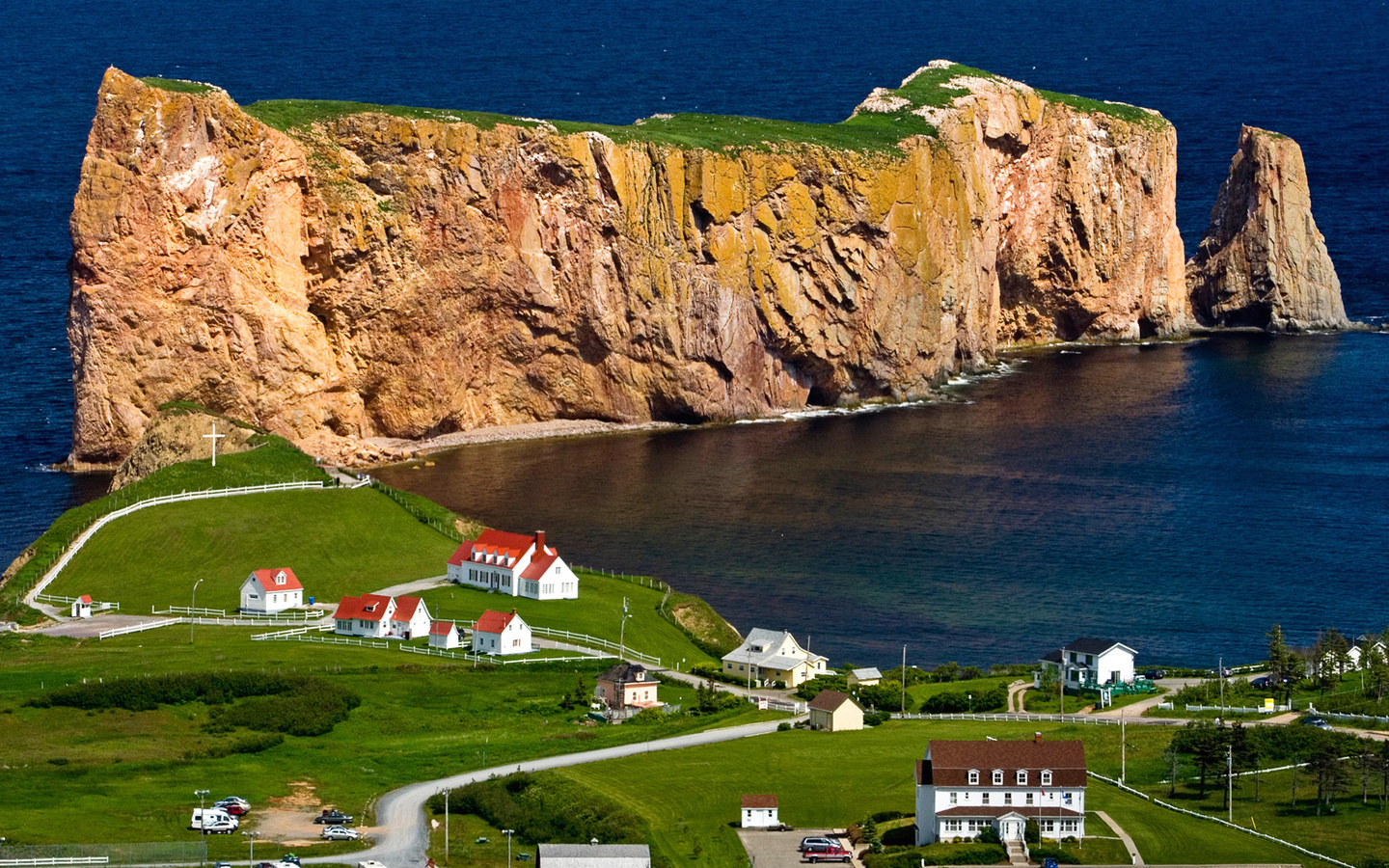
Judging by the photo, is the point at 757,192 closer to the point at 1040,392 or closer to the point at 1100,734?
the point at 1040,392

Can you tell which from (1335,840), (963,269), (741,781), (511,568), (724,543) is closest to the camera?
(1335,840)

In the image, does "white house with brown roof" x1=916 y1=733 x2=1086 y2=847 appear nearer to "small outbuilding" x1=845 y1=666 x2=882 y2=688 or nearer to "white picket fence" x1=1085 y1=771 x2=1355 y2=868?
"white picket fence" x1=1085 y1=771 x2=1355 y2=868

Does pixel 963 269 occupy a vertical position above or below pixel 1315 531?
above

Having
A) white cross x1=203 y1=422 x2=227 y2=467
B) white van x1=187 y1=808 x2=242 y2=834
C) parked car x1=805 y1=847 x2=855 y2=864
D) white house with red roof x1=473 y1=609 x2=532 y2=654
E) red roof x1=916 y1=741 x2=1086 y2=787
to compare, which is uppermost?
white cross x1=203 y1=422 x2=227 y2=467

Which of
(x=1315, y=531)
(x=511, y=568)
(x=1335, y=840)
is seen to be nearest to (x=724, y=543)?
(x=511, y=568)

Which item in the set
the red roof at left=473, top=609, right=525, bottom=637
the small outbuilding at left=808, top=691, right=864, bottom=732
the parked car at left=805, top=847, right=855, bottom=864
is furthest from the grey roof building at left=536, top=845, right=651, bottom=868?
the red roof at left=473, top=609, right=525, bottom=637

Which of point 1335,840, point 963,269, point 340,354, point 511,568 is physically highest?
point 963,269
